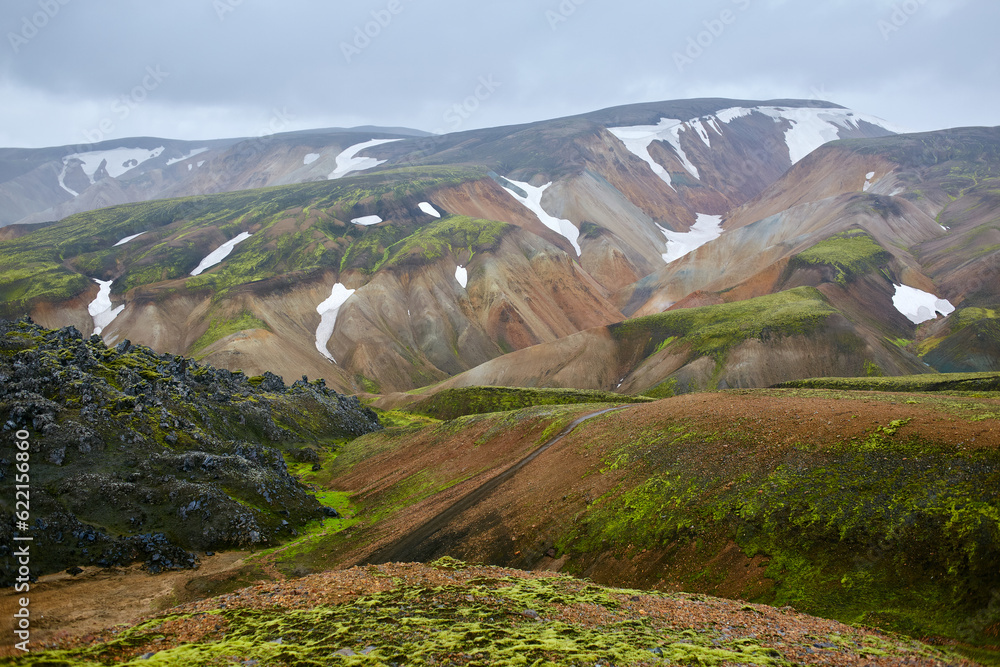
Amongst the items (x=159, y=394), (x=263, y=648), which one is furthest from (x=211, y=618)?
(x=159, y=394)

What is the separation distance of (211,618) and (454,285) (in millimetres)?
114456

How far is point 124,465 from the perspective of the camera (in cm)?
3158

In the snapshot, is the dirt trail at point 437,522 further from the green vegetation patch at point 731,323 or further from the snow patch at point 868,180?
Answer: the snow patch at point 868,180

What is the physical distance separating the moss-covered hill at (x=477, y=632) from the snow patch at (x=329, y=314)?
93385 millimetres

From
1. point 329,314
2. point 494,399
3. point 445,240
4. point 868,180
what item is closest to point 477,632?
point 494,399

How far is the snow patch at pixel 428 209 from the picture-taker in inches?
6284

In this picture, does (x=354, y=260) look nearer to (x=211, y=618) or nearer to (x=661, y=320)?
(x=661, y=320)

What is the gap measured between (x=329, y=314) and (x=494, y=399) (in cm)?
5956

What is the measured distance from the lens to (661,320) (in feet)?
302

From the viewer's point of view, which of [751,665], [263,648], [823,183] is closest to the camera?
[751,665]

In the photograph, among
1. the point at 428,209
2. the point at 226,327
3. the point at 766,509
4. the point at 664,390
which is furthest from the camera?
the point at 428,209

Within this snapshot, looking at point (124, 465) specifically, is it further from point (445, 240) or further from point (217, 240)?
point (217, 240)

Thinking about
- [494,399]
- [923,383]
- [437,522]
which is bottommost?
[437,522]

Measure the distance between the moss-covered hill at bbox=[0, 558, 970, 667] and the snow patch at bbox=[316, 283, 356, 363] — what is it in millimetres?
93385
